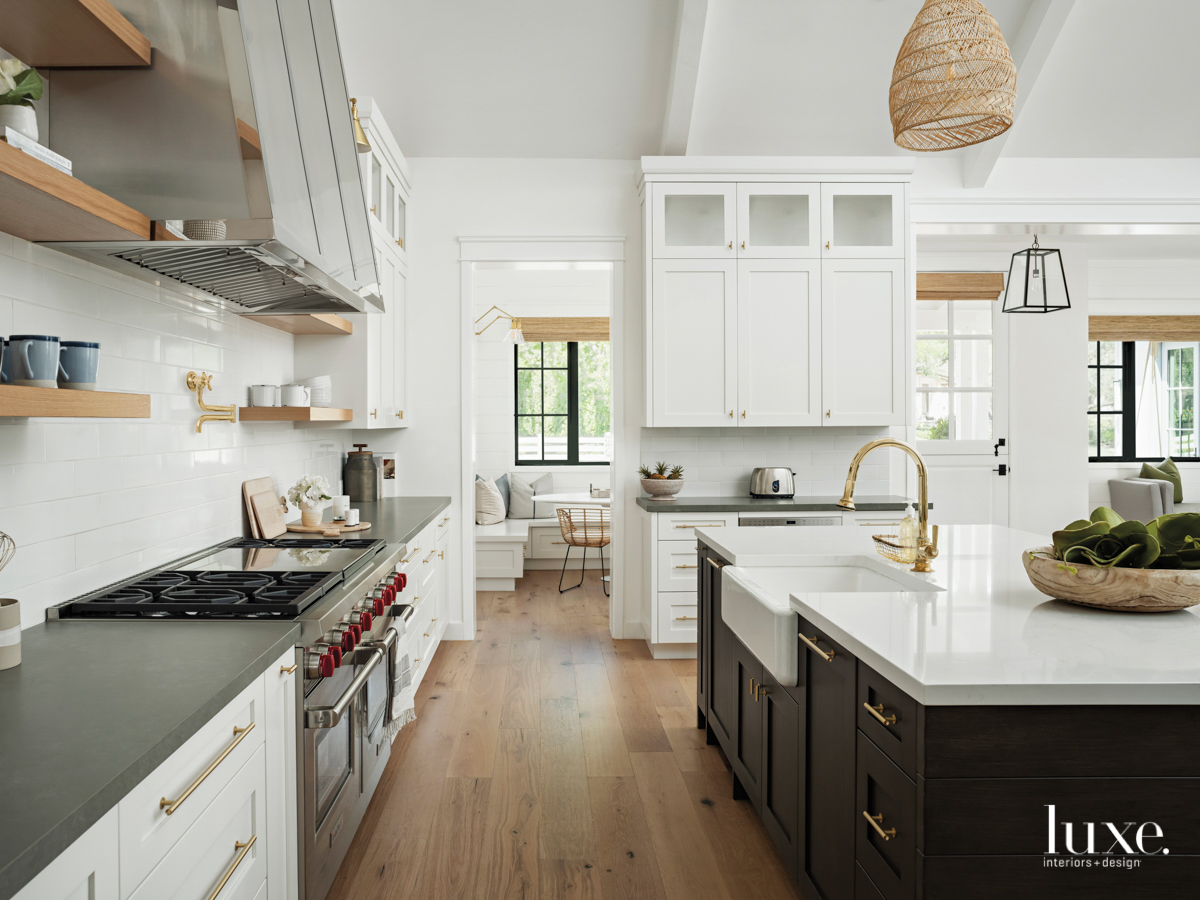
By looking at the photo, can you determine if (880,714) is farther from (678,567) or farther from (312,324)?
(678,567)

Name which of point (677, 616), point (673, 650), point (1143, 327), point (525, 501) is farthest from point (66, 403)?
point (1143, 327)

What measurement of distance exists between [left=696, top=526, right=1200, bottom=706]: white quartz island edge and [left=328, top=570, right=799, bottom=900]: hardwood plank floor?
0.96 m

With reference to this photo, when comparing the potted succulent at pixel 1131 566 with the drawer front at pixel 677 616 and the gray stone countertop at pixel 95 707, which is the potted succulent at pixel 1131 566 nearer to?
the gray stone countertop at pixel 95 707

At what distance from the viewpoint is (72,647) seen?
150cm

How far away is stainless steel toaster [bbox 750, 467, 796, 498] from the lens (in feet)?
14.3

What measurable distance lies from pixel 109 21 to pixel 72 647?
1332mm

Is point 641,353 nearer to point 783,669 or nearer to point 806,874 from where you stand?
point 783,669

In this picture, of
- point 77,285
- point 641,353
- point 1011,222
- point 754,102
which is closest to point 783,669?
point 77,285

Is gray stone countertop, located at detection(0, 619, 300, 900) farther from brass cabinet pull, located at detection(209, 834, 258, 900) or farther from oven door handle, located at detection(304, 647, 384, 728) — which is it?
brass cabinet pull, located at detection(209, 834, 258, 900)

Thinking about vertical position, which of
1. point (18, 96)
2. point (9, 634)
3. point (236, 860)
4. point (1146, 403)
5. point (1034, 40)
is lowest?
point (236, 860)

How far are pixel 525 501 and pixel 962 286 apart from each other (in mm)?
3992

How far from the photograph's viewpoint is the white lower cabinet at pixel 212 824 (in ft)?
3.16

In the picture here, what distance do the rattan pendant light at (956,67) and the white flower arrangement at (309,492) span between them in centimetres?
249

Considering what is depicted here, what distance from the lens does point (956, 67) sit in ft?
6.51
